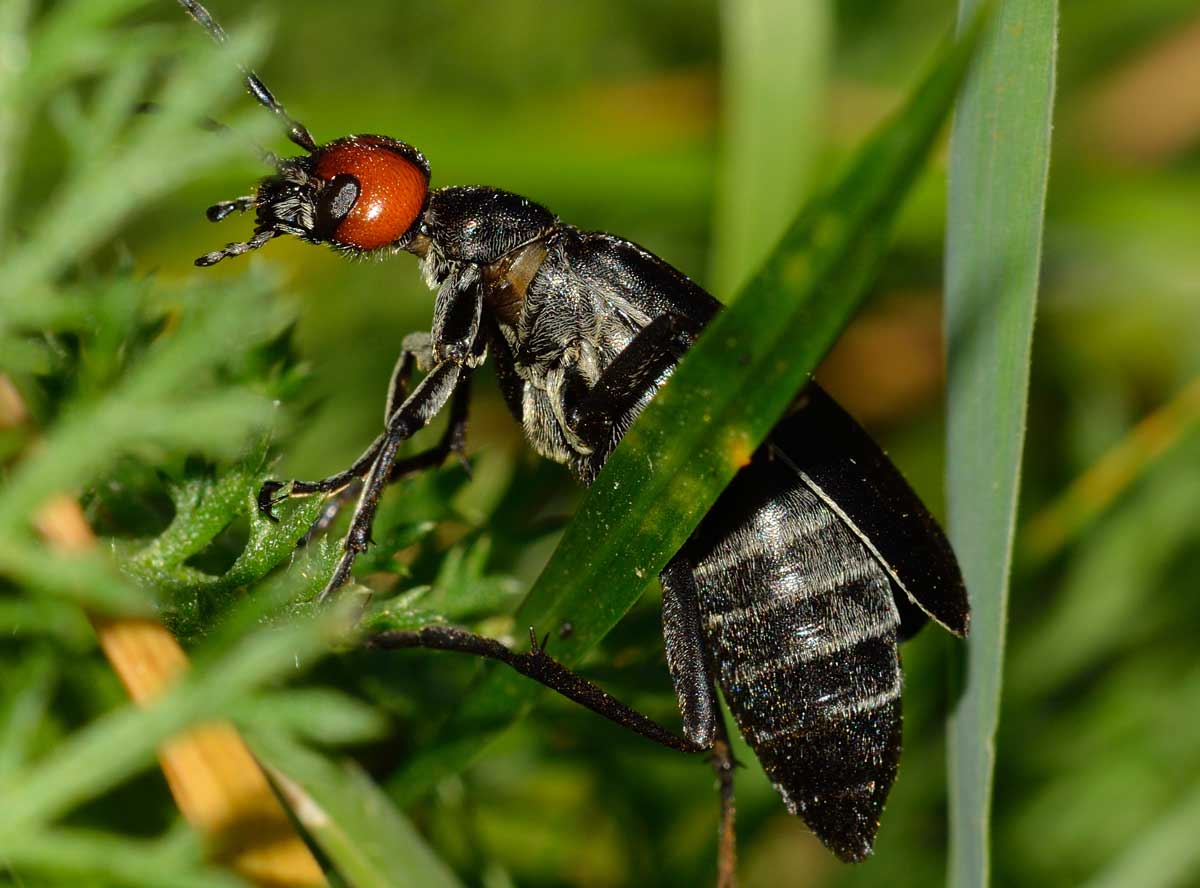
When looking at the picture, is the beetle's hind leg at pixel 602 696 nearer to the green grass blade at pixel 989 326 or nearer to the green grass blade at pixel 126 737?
the green grass blade at pixel 989 326

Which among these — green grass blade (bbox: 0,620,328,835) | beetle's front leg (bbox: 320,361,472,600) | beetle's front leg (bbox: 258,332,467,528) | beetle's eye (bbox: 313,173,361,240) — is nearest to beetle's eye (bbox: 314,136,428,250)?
beetle's eye (bbox: 313,173,361,240)

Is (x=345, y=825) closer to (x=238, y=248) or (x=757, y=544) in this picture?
(x=757, y=544)

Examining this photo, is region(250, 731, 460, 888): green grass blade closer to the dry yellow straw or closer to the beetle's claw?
the dry yellow straw


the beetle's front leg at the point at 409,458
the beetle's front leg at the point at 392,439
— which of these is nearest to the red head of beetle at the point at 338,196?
the beetle's front leg at the point at 409,458

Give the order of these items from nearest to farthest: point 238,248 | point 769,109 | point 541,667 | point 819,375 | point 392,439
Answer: point 541,667
point 392,439
point 238,248
point 769,109
point 819,375

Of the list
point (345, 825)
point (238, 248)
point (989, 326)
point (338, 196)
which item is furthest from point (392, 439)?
point (989, 326)
